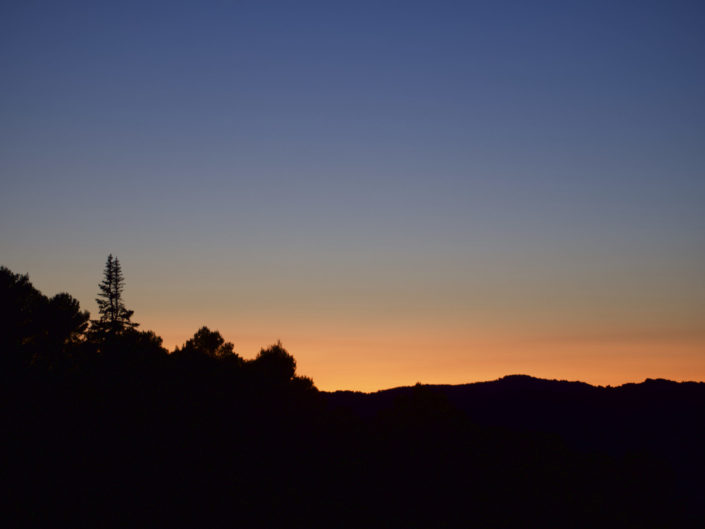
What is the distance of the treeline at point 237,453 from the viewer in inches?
1561

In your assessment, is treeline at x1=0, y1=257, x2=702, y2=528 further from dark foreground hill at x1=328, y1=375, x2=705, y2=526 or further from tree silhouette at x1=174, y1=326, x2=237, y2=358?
dark foreground hill at x1=328, y1=375, x2=705, y2=526

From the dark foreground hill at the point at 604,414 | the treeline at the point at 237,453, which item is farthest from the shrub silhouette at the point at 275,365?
the dark foreground hill at the point at 604,414

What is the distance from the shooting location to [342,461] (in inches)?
2111

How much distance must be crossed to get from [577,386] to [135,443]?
9616cm

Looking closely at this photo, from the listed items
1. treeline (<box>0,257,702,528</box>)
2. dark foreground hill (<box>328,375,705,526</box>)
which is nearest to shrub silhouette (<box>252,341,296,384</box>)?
treeline (<box>0,257,702,528</box>)

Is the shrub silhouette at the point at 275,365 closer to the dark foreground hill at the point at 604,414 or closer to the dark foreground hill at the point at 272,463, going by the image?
the dark foreground hill at the point at 272,463

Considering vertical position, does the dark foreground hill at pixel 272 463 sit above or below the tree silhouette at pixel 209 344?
below

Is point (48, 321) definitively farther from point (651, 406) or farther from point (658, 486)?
point (651, 406)

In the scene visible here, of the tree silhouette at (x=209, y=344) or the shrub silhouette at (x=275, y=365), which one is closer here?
the shrub silhouette at (x=275, y=365)

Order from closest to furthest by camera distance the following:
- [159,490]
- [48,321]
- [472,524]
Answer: [159,490]
[472,524]
[48,321]

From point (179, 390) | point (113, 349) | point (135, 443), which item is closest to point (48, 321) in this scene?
point (113, 349)

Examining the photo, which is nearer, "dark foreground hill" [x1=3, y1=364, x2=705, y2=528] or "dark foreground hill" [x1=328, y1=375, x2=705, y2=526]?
"dark foreground hill" [x1=3, y1=364, x2=705, y2=528]

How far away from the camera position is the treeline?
130ft

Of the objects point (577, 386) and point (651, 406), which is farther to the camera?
point (577, 386)
